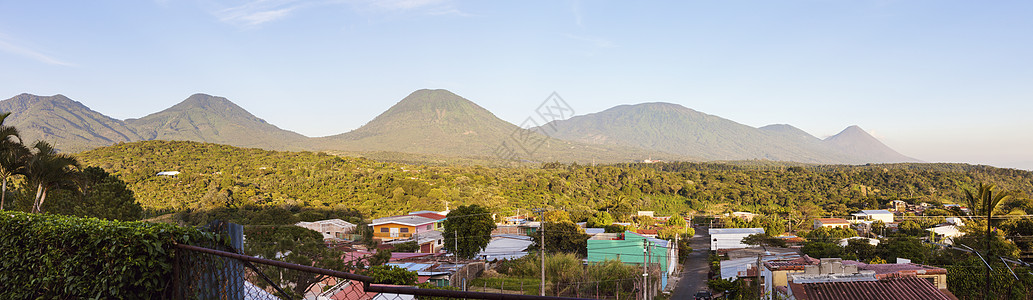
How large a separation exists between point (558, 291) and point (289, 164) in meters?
41.2

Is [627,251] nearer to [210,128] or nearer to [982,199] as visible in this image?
[982,199]

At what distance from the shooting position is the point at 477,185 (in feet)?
168

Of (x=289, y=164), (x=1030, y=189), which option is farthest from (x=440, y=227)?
(x=1030, y=189)

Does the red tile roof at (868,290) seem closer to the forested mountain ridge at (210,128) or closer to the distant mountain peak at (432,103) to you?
the forested mountain ridge at (210,128)

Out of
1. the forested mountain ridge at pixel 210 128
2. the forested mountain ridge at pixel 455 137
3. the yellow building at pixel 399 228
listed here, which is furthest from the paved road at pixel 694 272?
the forested mountain ridge at pixel 210 128

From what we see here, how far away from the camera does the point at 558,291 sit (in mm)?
17016

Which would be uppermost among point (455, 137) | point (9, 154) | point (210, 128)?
point (210, 128)

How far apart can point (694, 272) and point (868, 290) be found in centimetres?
1718

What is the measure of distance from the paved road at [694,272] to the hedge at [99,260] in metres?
18.6

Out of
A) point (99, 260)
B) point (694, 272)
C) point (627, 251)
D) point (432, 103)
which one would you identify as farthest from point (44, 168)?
point (432, 103)

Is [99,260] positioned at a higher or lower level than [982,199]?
higher

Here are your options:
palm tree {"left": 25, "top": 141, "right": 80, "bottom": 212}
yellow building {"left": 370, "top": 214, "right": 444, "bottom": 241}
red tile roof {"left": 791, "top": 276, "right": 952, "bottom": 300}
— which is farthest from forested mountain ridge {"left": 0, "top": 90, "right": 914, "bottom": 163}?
red tile roof {"left": 791, "top": 276, "right": 952, "bottom": 300}

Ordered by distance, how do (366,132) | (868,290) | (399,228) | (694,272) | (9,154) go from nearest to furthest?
(868,290), (9,154), (694,272), (399,228), (366,132)

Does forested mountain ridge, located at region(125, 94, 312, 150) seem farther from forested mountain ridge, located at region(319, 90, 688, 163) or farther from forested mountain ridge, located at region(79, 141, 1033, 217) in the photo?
forested mountain ridge, located at region(79, 141, 1033, 217)
